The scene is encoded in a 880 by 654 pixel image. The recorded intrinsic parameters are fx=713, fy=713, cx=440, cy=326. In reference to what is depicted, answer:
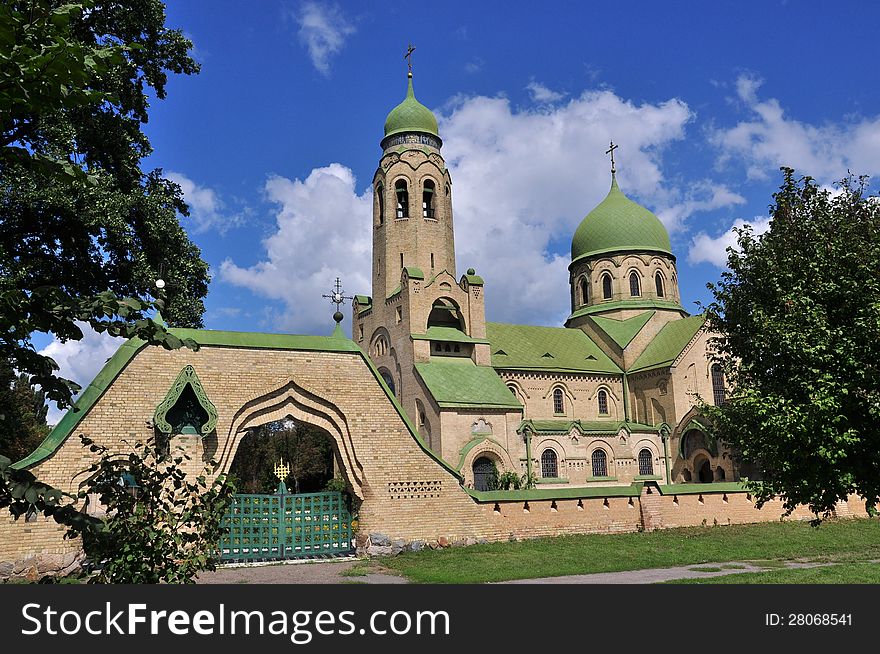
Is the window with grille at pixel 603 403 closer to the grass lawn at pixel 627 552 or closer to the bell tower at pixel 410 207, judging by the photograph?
the bell tower at pixel 410 207

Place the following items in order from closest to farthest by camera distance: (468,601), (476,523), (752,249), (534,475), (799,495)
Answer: (468,601) → (799,495) → (752,249) → (476,523) → (534,475)

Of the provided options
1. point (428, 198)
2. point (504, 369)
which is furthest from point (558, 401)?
point (428, 198)

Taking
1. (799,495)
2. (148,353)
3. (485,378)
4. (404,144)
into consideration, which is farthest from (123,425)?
(404,144)

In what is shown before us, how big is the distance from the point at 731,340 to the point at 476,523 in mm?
6981

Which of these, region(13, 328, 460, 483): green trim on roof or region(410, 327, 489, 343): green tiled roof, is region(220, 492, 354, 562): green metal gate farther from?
region(410, 327, 489, 343): green tiled roof

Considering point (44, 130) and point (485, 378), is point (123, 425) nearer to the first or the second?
point (44, 130)

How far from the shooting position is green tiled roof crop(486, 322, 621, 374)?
3797 centimetres

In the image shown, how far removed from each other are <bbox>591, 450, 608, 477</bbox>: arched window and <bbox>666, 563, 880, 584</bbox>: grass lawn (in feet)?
75.1

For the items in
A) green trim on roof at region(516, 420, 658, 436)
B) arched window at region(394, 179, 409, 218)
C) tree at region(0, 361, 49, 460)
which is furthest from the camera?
arched window at region(394, 179, 409, 218)

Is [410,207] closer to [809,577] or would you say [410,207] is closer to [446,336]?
[446,336]

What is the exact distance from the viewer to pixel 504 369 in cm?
3669

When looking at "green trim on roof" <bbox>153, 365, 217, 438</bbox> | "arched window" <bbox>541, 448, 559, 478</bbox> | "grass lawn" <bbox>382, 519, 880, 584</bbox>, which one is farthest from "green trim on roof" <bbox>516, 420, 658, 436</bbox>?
"green trim on roof" <bbox>153, 365, 217, 438</bbox>

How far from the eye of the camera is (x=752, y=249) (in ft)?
44.0

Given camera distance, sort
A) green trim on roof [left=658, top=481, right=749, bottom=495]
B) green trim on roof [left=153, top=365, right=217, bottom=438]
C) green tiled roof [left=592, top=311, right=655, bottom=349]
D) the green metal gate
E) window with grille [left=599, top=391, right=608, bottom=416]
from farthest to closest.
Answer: green tiled roof [left=592, top=311, right=655, bottom=349] → window with grille [left=599, top=391, right=608, bottom=416] → green trim on roof [left=658, top=481, right=749, bottom=495] → the green metal gate → green trim on roof [left=153, top=365, right=217, bottom=438]
